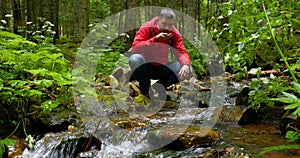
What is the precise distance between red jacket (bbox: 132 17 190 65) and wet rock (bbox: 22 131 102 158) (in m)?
1.92

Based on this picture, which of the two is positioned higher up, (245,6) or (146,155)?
(245,6)

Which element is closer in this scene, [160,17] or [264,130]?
[264,130]

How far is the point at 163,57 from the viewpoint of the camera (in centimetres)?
494

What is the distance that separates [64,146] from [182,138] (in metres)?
1.26

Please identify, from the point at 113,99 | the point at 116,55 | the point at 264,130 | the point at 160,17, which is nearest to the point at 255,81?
the point at 264,130

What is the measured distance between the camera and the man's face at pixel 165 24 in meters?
4.59

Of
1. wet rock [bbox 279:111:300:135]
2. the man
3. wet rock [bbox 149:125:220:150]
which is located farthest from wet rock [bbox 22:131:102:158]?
wet rock [bbox 279:111:300:135]

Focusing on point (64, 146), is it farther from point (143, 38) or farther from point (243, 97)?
point (243, 97)

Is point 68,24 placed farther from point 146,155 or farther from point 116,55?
point 146,155

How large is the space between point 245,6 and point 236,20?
168mm

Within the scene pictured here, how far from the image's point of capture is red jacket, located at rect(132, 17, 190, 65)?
15.3 ft

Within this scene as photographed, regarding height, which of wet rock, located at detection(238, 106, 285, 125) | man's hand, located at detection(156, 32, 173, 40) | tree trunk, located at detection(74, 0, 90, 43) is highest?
tree trunk, located at detection(74, 0, 90, 43)

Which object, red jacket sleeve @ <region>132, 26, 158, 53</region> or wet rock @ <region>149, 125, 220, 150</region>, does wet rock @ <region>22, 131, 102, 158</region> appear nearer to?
wet rock @ <region>149, 125, 220, 150</region>

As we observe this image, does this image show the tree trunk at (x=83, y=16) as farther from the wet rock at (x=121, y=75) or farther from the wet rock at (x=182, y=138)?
the wet rock at (x=182, y=138)
